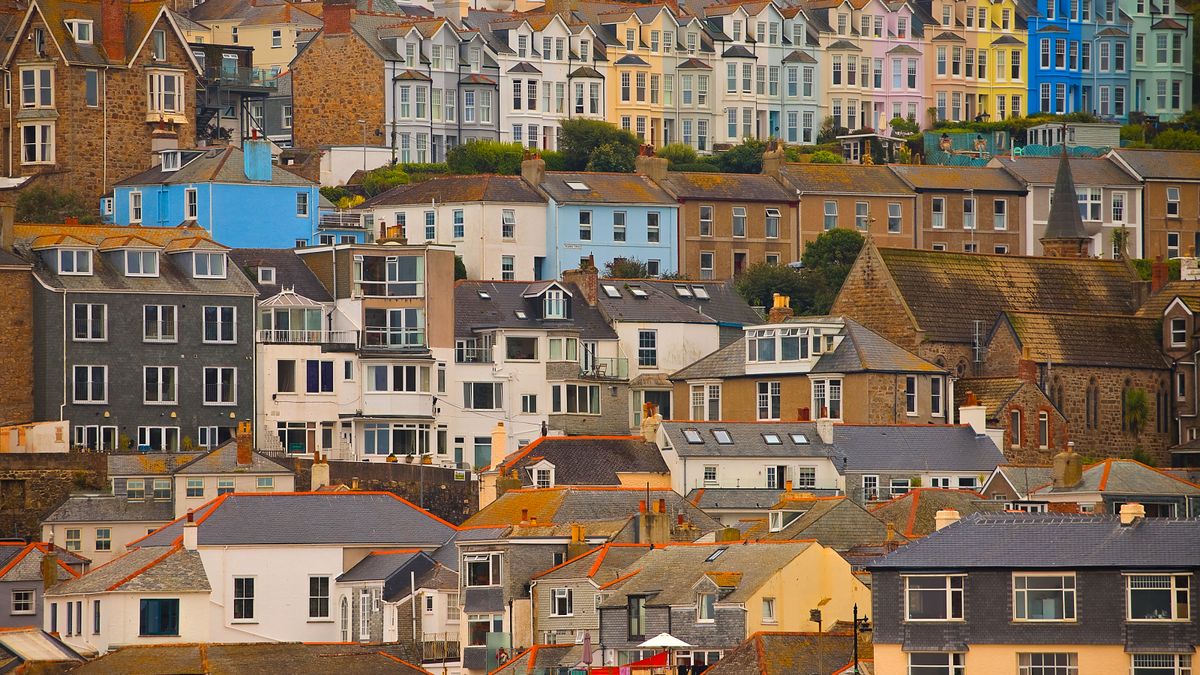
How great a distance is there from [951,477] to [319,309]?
1987 cm

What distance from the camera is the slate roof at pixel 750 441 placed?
9225cm

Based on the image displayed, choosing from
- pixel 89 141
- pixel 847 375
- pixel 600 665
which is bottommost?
pixel 600 665

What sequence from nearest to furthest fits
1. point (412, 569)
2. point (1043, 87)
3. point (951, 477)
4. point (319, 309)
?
point (412, 569) < point (951, 477) < point (319, 309) < point (1043, 87)

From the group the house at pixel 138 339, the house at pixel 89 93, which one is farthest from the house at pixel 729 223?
the house at pixel 138 339

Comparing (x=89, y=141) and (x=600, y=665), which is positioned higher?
(x=89, y=141)

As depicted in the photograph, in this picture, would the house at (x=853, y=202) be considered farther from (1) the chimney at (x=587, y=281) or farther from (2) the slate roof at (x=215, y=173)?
(2) the slate roof at (x=215, y=173)

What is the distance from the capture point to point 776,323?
10188cm

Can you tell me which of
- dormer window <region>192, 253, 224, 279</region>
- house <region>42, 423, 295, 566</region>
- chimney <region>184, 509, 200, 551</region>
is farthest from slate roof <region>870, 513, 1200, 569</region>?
dormer window <region>192, 253, 224, 279</region>

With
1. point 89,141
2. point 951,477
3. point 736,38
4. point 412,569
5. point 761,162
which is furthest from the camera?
point 736,38

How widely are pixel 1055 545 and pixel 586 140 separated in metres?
71.8

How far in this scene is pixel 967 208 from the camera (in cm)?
12744

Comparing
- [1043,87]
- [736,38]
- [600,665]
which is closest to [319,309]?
[600,665]

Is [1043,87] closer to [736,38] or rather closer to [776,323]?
[736,38]

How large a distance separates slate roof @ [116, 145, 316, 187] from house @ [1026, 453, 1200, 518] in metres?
35.0
